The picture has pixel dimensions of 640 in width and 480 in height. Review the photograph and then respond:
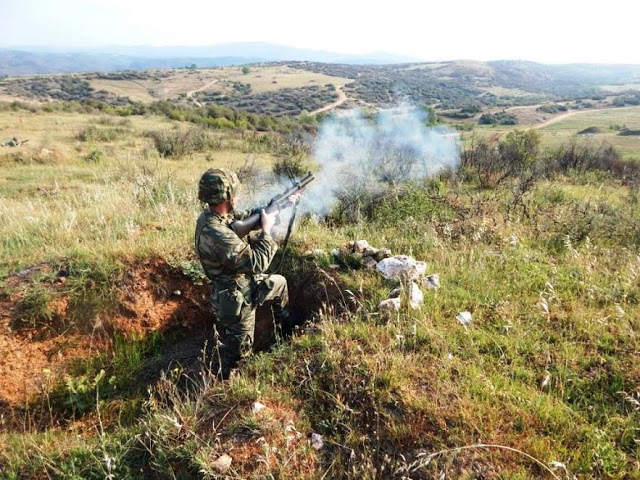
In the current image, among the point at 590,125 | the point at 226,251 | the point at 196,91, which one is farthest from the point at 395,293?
the point at 196,91

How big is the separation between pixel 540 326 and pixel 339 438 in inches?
78.7

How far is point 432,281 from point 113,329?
11.0 feet

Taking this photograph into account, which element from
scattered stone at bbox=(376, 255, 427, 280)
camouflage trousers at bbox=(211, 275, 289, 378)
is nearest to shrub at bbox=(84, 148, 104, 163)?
camouflage trousers at bbox=(211, 275, 289, 378)

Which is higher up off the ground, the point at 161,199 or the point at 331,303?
the point at 161,199

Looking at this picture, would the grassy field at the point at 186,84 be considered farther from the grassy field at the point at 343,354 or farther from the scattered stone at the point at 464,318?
the scattered stone at the point at 464,318

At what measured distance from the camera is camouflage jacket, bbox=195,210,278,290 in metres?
3.30

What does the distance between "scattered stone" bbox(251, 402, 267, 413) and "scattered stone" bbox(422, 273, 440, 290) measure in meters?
1.98

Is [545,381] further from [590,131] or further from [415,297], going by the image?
[590,131]

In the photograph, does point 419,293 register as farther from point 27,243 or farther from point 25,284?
point 27,243

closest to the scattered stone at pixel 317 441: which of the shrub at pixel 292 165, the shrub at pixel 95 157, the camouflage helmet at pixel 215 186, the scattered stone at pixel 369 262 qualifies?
the camouflage helmet at pixel 215 186

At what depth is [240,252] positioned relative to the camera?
3.34 metres

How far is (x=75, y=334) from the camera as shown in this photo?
13.3 feet

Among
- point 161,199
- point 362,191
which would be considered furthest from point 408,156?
point 161,199

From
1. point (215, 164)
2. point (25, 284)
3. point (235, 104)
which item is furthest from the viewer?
point (235, 104)
